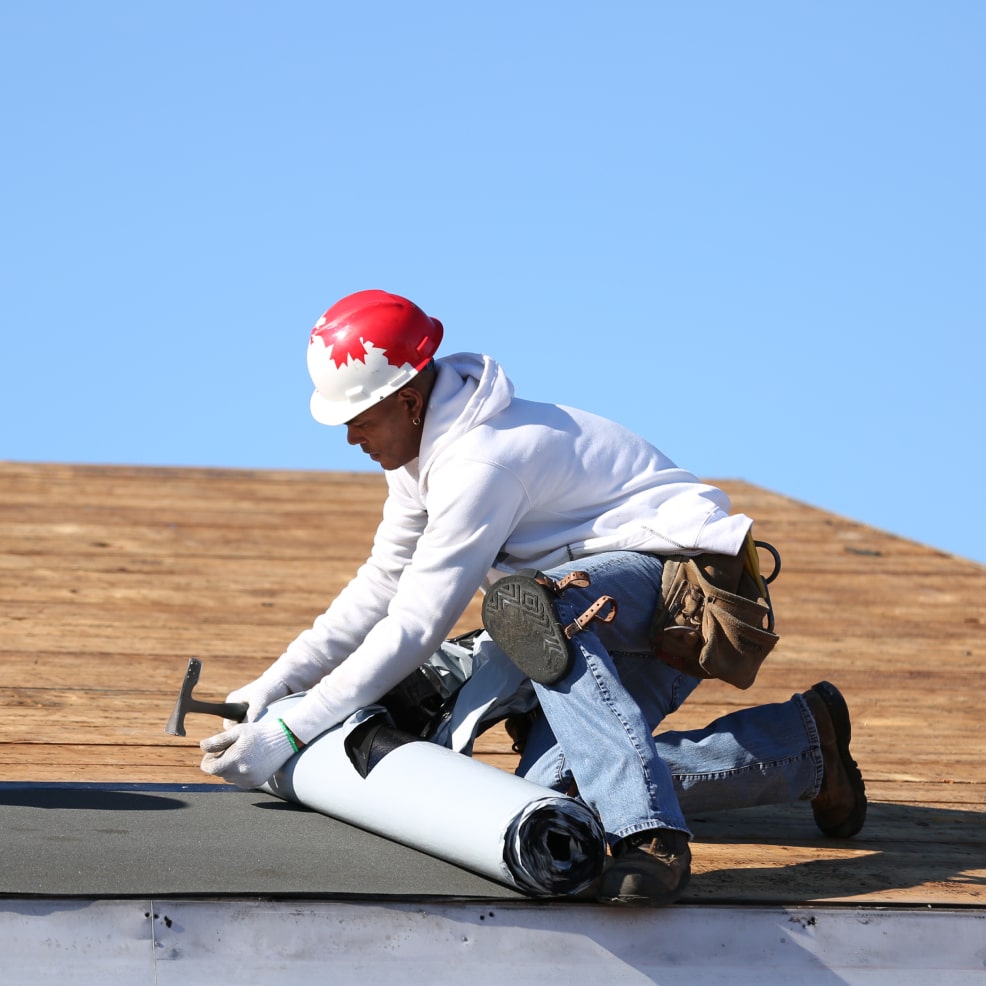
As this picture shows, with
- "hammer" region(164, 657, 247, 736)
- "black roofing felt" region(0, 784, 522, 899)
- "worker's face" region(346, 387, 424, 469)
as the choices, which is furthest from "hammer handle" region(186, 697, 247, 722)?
"worker's face" region(346, 387, 424, 469)

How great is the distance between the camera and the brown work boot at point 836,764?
258 cm

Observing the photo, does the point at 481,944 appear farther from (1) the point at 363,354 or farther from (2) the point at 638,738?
(1) the point at 363,354

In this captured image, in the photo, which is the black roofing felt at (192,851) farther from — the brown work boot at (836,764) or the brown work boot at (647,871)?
the brown work boot at (836,764)

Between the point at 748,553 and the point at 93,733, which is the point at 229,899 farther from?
the point at 93,733

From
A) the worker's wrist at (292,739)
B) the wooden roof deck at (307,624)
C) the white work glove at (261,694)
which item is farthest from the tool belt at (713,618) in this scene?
the white work glove at (261,694)

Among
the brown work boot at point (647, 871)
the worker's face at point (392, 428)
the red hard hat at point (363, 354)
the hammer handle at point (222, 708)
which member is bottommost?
the brown work boot at point (647, 871)

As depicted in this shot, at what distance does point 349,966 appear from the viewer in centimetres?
204

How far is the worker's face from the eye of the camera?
2465 mm

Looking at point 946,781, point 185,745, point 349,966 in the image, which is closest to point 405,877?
point 349,966

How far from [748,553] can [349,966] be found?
0.91m

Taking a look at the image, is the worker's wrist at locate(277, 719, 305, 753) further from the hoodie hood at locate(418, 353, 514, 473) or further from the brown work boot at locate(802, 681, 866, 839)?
the brown work boot at locate(802, 681, 866, 839)

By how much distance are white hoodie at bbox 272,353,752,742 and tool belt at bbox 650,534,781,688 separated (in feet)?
0.15

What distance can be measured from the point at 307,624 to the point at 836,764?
2.10 meters

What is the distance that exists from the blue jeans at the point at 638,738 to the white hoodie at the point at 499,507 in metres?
0.08
